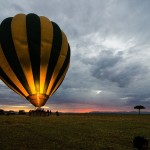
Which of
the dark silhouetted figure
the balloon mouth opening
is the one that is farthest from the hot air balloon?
the dark silhouetted figure

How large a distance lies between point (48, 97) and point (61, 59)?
3.82 meters

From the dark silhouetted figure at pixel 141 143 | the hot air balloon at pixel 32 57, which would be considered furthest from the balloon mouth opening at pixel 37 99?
the dark silhouetted figure at pixel 141 143

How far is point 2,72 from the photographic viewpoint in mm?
27641

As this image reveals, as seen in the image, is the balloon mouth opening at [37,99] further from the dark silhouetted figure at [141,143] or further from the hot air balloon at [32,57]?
the dark silhouetted figure at [141,143]

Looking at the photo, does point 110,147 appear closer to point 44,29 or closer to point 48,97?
point 48,97

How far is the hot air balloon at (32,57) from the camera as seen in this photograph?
25812mm

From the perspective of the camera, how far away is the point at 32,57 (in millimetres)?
25859

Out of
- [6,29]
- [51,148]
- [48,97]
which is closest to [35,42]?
[6,29]

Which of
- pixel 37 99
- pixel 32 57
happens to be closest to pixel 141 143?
pixel 37 99

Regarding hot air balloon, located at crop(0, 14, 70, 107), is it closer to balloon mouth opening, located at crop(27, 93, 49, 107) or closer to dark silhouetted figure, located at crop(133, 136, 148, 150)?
balloon mouth opening, located at crop(27, 93, 49, 107)

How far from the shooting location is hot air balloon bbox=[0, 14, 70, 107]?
2581 centimetres

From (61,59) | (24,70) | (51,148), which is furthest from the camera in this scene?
(61,59)

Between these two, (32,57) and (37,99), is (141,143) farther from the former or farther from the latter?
(32,57)

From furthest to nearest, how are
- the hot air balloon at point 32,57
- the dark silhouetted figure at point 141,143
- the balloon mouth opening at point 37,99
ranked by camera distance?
the hot air balloon at point 32,57 < the balloon mouth opening at point 37,99 < the dark silhouetted figure at point 141,143
